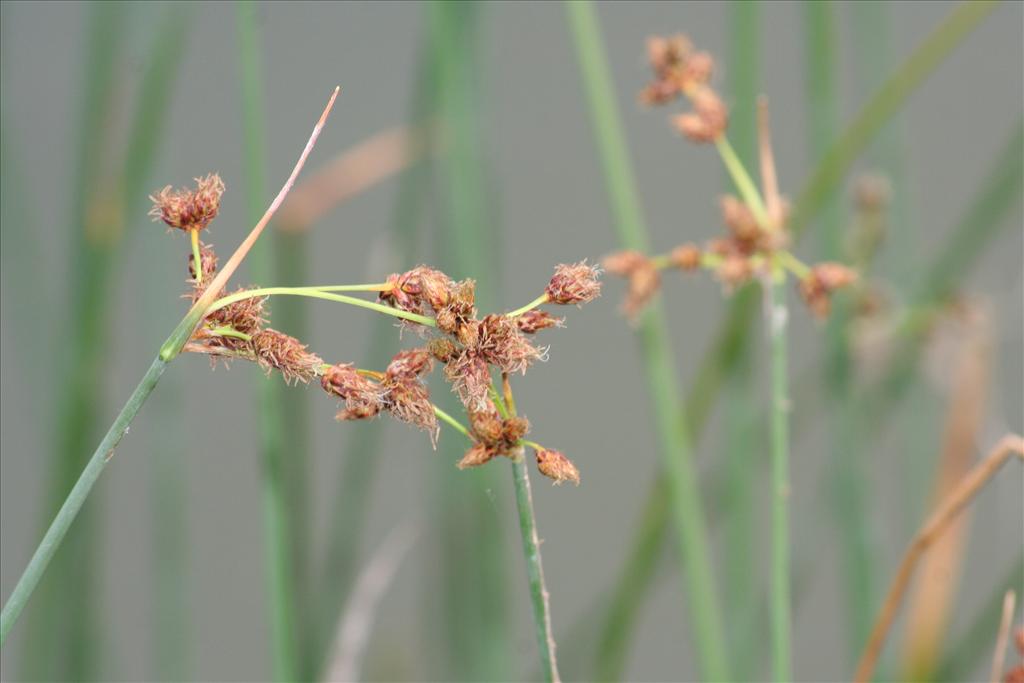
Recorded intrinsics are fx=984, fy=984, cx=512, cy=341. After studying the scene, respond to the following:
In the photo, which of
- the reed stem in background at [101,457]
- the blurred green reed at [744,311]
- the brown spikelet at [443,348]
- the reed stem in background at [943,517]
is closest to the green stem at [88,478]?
the reed stem in background at [101,457]

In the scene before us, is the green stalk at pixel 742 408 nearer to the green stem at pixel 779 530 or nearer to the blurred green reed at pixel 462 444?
the blurred green reed at pixel 462 444

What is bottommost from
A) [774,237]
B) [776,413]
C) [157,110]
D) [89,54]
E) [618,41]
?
[776,413]

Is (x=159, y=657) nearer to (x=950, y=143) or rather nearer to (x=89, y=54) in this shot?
(x=89, y=54)

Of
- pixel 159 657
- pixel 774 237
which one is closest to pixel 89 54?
pixel 159 657

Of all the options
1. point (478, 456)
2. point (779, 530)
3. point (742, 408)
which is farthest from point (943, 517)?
point (742, 408)

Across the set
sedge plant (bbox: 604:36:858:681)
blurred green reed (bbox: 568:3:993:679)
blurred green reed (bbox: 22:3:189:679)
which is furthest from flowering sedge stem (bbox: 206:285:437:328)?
blurred green reed (bbox: 22:3:189:679)

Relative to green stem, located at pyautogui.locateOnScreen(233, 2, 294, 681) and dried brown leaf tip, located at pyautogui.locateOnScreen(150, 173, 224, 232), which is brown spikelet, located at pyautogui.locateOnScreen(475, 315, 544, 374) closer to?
dried brown leaf tip, located at pyautogui.locateOnScreen(150, 173, 224, 232)

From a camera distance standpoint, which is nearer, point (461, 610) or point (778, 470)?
point (778, 470)

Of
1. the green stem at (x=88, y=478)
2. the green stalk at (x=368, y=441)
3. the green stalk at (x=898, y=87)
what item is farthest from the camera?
the green stalk at (x=368, y=441)
